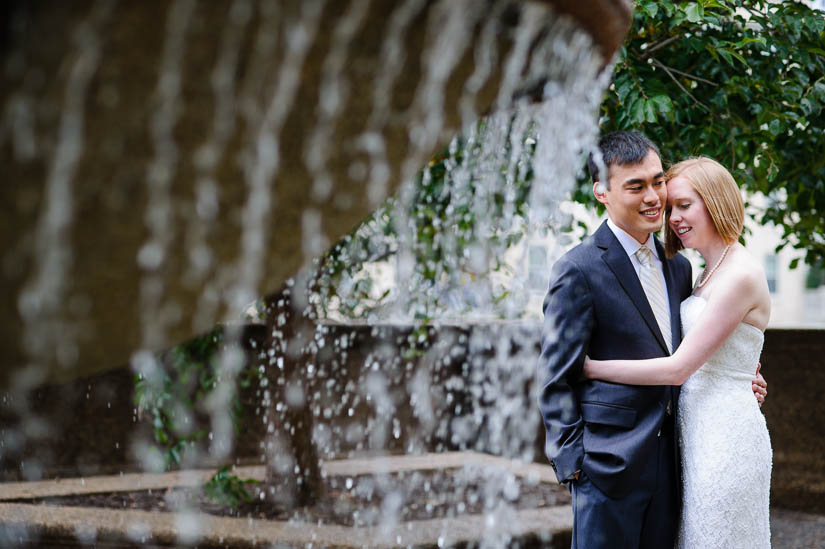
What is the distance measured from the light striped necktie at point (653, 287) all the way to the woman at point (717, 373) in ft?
0.23

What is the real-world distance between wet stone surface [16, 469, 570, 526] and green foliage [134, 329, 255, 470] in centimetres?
64

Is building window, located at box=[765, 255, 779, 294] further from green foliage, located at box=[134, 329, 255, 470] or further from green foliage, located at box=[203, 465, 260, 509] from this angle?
green foliage, located at box=[203, 465, 260, 509]

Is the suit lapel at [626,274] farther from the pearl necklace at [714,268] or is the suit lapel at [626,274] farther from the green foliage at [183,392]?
the green foliage at [183,392]

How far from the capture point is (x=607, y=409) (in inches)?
105

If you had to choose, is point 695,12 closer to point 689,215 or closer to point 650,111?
point 650,111

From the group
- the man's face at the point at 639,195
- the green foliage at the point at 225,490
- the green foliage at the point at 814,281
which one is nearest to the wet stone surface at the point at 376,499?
the green foliage at the point at 225,490

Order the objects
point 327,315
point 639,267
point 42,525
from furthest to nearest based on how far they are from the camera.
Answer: point 327,315
point 42,525
point 639,267

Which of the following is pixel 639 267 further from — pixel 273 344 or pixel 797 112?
pixel 273 344

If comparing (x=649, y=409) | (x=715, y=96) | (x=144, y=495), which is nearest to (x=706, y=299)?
(x=649, y=409)

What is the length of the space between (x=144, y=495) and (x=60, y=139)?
4.47m

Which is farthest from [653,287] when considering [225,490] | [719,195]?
[225,490]

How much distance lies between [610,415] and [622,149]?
0.90 meters

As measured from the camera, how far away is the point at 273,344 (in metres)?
5.59

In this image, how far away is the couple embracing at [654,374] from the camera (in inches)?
103
